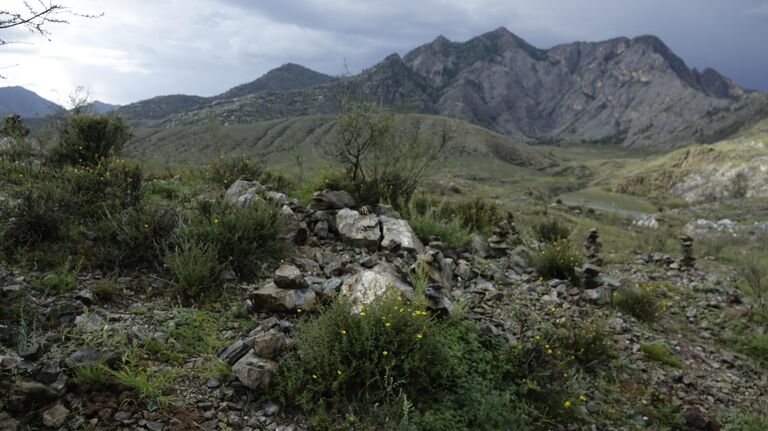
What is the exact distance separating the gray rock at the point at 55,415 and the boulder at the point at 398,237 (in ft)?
15.3

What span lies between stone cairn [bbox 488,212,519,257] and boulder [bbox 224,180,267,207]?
4811mm

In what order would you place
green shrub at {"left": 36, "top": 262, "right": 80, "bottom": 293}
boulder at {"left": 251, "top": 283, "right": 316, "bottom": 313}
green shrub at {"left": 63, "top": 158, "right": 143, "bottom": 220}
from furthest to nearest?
green shrub at {"left": 63, "top": 158, "right": 143, "bottom": 220} → boulder at {"left": 251, "top": 283, "right": 316, "bottom": 313} → green shrub at {"left": 36, "top": 262, "right": 80, "bottom": 293}

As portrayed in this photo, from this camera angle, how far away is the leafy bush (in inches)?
139

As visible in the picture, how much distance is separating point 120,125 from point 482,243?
938 centimetres

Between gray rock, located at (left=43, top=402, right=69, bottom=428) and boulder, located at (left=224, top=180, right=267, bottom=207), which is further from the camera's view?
boulder, located at (left=224, top=180, right=267, bottom=207)

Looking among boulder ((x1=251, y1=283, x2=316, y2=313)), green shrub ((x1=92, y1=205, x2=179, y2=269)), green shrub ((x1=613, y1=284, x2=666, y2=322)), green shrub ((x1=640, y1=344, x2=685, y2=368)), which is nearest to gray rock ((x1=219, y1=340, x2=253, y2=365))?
boulder ((x1=251, y1=283, x2=316, y2=313))

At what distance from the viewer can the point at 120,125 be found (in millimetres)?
10570

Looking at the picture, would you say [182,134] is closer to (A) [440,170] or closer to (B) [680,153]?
(A) [440,170]

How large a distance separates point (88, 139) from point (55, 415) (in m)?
9.13

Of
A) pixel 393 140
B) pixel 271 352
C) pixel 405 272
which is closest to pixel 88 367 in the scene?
pixel 271 352

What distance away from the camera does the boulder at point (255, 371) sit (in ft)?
11.7

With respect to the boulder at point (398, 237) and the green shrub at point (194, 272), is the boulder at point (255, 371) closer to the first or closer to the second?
the green shrub at point (194, 272)

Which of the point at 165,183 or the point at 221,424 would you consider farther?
the point at 165,183

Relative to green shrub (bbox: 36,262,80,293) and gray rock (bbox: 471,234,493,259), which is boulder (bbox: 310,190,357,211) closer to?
gray rock (bbox: 471,234,493,259)
